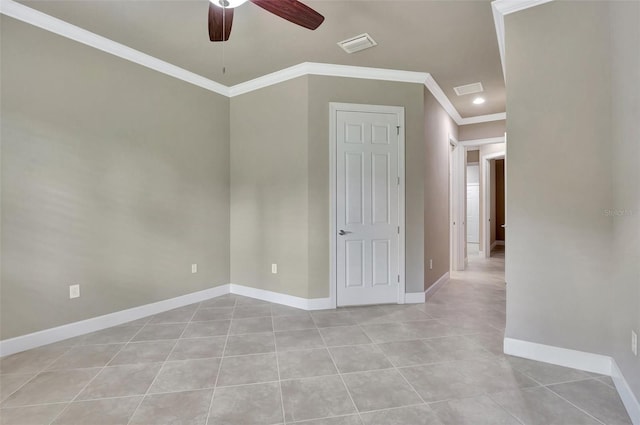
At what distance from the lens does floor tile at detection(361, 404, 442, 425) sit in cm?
165

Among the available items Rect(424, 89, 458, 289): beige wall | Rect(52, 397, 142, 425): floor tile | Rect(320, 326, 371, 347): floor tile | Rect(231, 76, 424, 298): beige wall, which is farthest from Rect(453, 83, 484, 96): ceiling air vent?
Rect(52, 397, 142, 425): floor tile

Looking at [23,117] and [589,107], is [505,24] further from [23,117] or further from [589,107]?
[23,117]

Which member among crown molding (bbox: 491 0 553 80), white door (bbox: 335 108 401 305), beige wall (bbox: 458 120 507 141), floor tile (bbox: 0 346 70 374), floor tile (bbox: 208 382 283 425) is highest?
crown molding (bbox: 491 0 553 80)

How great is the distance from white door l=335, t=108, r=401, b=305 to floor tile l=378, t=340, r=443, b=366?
3.38ft

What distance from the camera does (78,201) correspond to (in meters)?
2.82

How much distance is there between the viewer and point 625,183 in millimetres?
1839

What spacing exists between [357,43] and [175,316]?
347 centimetres

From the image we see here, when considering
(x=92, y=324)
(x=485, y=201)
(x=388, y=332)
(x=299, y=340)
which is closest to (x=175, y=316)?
(x=92, y=324)

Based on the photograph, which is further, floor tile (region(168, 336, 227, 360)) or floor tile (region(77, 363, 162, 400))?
floor tile (region(168, 336, 227, 360))

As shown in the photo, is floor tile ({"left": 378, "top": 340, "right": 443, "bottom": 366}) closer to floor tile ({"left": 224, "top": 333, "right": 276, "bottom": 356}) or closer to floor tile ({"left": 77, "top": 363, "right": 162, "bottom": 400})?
floor tile ({"left": 224, "top": 333, "right": 276, "bottom": 356})

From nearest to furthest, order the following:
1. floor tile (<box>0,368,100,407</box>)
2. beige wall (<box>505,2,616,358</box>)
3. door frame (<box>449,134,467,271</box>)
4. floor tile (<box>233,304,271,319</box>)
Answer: floor tile (<box>0,368,100,407</box>), beige wall (<box>505,2,616,358</box>), floor tile (<box>233,304,271,319</box>), door frame (<box>449,134,467,271</box>)

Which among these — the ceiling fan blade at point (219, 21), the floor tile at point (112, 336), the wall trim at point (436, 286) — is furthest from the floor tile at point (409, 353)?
the ceiling fan blade at point (219, 21)

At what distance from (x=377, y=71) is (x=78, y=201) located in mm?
3436

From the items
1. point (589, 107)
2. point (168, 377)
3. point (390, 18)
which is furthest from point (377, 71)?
point (168, 377)
